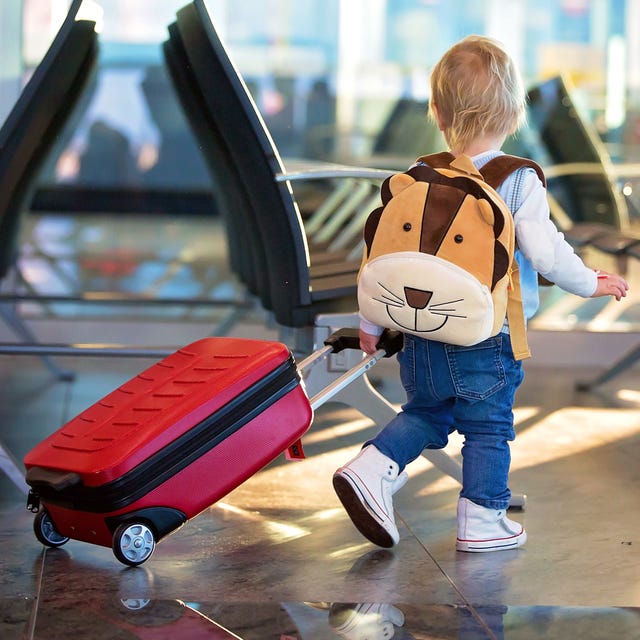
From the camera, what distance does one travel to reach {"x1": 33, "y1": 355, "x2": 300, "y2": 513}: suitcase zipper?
1.97 metres

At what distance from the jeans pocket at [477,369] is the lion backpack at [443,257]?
3.6 inches

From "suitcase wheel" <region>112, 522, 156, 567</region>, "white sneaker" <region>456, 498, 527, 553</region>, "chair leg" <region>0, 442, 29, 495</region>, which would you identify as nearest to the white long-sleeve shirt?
"white sneaker" <region>456, 498, 527, 553</region>

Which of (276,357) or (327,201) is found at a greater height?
(276,357)

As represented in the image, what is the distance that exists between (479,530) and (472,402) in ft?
0.82

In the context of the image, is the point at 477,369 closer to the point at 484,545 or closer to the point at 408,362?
the point at 408,362

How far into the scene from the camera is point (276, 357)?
6.89ft

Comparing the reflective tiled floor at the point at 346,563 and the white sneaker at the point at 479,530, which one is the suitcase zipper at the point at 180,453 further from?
the white sneaker at the point at 479,530

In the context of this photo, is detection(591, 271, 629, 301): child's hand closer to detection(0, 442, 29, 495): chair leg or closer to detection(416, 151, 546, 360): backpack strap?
detection(416, 151, 546, 360): backpack strap

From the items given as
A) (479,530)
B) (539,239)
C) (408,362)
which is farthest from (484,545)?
(539,239)

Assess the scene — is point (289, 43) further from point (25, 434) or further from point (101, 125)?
point (25, 434)

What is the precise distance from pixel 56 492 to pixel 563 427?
185cm

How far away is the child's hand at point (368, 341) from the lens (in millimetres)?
2291

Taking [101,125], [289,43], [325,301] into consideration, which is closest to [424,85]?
[289,43]

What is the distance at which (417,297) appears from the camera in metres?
2.06
